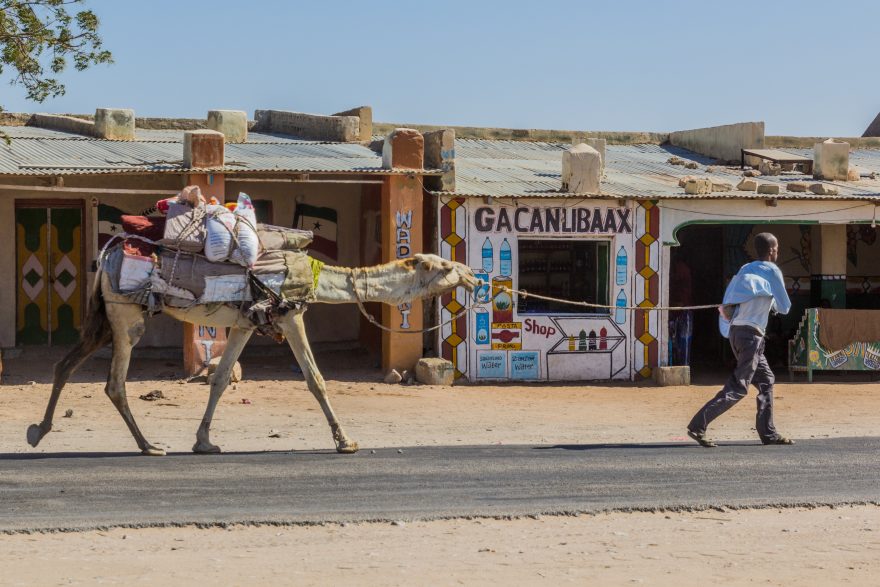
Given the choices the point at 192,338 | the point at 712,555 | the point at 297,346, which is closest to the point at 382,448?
the point at 297,346

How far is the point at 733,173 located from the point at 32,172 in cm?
1250

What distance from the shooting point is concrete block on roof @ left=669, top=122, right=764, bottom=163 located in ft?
84.3

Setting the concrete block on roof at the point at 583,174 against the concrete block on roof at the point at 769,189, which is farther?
the concrete block on roof at the point at 769,189

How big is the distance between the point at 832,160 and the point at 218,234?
14.3m

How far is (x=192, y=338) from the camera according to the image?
62.7 ft

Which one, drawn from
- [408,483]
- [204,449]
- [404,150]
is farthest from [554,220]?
[408,483]

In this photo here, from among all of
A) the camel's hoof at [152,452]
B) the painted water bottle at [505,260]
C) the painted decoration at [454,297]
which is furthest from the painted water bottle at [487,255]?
the camel's hoof at [152,452]

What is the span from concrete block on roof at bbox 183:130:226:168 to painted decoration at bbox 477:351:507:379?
4.76 meters

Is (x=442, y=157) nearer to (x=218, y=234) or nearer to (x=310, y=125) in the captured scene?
(x=310, y=125)

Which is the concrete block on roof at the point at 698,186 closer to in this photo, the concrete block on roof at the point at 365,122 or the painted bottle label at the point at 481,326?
the painted bottle label at the point at 481,326

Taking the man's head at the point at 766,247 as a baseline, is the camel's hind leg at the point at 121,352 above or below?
below

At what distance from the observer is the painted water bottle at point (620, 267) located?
2055cm

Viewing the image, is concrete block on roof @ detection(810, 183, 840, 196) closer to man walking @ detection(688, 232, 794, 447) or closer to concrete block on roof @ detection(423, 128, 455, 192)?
concrete block on roof @ detection(423, 128, 455, 192)

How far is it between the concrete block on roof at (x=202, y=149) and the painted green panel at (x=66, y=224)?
11.7 ft
